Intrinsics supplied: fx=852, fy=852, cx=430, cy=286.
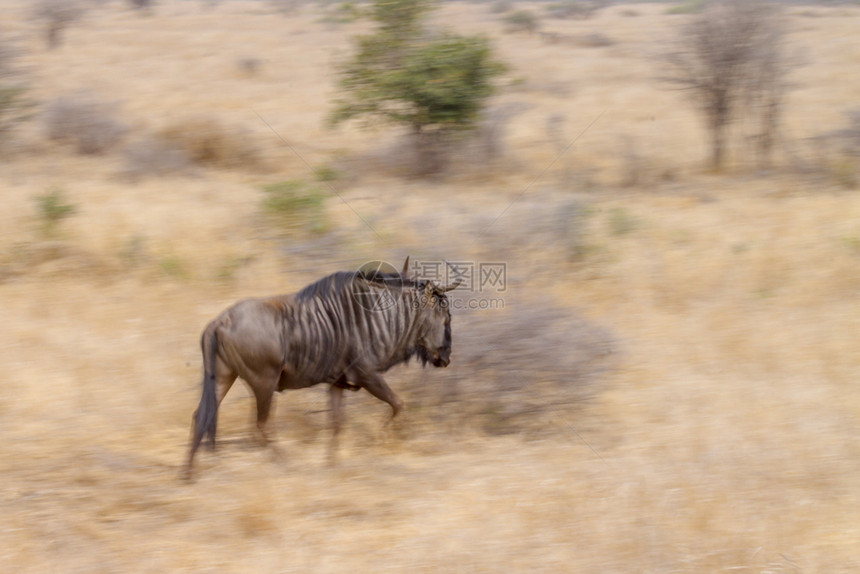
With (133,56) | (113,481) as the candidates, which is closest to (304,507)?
(113,481)

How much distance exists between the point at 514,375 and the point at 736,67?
297 inches

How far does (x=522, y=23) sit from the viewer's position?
24.1 metres

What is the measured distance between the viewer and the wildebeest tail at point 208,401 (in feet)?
15.9

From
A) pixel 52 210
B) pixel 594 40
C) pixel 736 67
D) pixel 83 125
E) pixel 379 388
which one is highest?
pixel 594 40

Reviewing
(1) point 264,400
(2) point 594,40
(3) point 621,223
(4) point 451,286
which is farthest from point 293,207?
(2) point 594,40

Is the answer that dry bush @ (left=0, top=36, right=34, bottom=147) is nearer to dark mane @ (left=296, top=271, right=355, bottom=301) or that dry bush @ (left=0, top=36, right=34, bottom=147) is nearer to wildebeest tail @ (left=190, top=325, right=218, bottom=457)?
dark mane @ (left=296, top=271, right=355, bottom=301)

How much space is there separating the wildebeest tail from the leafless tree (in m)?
→ 8.69

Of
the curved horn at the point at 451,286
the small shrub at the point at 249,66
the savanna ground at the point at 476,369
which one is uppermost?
the small shrub at the point at 249,66

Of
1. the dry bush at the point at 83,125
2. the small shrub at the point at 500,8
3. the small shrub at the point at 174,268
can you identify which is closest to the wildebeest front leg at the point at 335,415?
the small shrub at the point at 174,268

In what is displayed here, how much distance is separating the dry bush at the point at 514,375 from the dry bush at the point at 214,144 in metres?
6.86

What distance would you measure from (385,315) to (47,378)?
2.74 m

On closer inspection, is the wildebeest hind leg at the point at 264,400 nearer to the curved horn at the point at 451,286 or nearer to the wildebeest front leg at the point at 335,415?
the wildebeest front leg at the point at 335,415

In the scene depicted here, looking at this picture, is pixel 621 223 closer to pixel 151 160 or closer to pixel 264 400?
pixel 264 400

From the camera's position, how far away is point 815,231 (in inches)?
348
